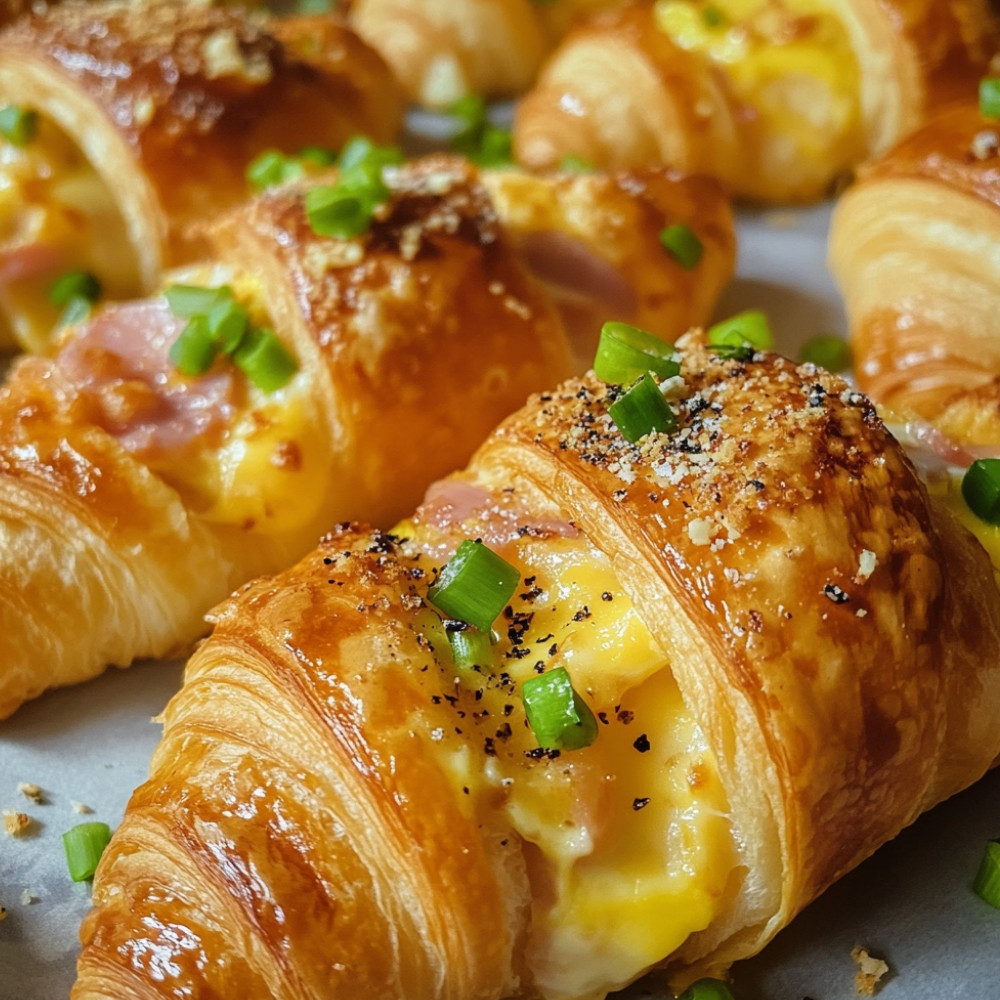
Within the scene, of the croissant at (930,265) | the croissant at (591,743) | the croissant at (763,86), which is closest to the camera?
the croissant at (591,743)

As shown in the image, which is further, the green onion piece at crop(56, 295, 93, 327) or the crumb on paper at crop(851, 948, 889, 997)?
the green onion piece at crop(56, 295, 93, 327)

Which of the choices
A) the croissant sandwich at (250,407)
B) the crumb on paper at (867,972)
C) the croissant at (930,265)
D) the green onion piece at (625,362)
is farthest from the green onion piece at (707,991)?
the croissant at (930,265)

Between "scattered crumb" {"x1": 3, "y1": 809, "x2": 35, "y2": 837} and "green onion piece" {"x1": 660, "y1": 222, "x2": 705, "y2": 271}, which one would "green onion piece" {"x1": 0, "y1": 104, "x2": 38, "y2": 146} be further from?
"scattered crumb" {"x1": 3, "y1": 809, "x2": 35, "y2": 837}

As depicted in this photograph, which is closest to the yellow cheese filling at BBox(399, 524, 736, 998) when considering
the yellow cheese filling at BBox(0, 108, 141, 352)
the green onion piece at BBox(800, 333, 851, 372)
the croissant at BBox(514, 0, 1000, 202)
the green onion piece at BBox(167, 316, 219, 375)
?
the green onion piece at BBox(167, 316, 219, 375)

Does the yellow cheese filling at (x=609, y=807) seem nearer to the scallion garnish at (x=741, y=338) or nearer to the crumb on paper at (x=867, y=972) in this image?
the crumb on paper at (x=867, y=972)

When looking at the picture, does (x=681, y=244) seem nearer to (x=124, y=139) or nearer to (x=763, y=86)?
(x=763, y=86)

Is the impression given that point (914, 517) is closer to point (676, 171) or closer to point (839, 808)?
point (839, 808)

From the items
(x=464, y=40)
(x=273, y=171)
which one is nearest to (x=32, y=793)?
(x=273, y=171)
